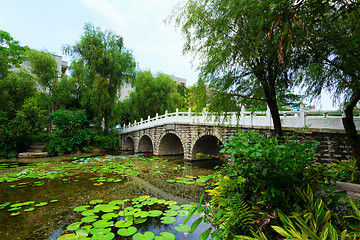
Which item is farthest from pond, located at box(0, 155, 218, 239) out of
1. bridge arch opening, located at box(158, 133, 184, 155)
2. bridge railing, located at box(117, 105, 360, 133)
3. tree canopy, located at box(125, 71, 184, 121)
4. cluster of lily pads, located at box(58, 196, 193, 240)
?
tree canopy, located at box(125, 71, 184, 121)

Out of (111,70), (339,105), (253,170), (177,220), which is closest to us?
(253,170)

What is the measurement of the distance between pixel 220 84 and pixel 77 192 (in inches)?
185

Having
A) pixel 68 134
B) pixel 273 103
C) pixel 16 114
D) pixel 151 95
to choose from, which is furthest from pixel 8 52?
pixel 273 103

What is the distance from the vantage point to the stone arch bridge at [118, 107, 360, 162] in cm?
559

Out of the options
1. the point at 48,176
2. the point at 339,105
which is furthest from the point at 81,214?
the point at 339,105

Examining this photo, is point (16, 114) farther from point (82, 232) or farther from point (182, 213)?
point (182, 213)

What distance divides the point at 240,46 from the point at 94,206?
454 centimetres

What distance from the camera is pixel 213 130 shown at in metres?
9.34

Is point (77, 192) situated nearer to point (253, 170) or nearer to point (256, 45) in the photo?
point (253, 170)

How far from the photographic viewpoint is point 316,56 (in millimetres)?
3709

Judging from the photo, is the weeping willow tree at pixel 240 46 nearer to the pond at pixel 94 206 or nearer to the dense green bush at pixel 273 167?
the dense green bush at pixel 273 167

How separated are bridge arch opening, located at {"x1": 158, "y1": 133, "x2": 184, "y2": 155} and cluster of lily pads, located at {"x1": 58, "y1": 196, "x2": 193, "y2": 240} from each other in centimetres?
943

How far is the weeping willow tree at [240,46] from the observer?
12.1ft

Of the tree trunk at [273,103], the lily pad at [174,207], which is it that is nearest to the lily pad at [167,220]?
the lily pad at [174,207]
